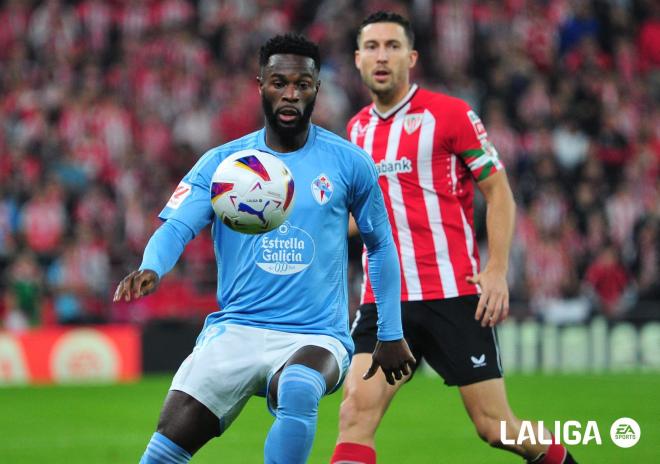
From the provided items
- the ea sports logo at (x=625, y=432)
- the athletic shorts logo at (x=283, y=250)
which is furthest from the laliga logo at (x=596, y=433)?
the athletic shorts logo at (x=283, y=250)

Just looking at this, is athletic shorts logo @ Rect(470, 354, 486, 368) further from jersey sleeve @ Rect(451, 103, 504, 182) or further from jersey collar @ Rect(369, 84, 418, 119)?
jersey collar @ Rect(369, 84, 418, 119)

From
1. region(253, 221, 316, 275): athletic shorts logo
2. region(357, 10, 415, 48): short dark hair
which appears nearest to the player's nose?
region(253, 221, 316, 275): athletic shorts logo

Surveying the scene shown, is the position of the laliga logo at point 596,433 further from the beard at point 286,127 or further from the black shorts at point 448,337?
the beard at point 286,127

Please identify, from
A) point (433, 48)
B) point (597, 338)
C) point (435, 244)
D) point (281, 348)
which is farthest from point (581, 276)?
point (281, 348)

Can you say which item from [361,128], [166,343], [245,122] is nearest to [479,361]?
[361,128]

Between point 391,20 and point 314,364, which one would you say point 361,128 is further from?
point 314,364

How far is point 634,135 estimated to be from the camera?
55.9 feet

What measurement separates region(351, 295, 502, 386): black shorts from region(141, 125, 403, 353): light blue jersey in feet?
3.22

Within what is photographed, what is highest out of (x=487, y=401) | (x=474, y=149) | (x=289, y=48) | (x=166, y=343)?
(x=289, y=48)

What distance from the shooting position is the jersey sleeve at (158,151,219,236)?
5129 mm

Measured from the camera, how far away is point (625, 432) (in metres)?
9.15

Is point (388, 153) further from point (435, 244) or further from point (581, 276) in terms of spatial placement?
point (581, 276)

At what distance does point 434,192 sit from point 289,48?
1478 mm

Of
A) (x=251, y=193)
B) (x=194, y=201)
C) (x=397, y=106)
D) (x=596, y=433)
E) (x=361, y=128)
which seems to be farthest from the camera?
(x=596, y=433)
